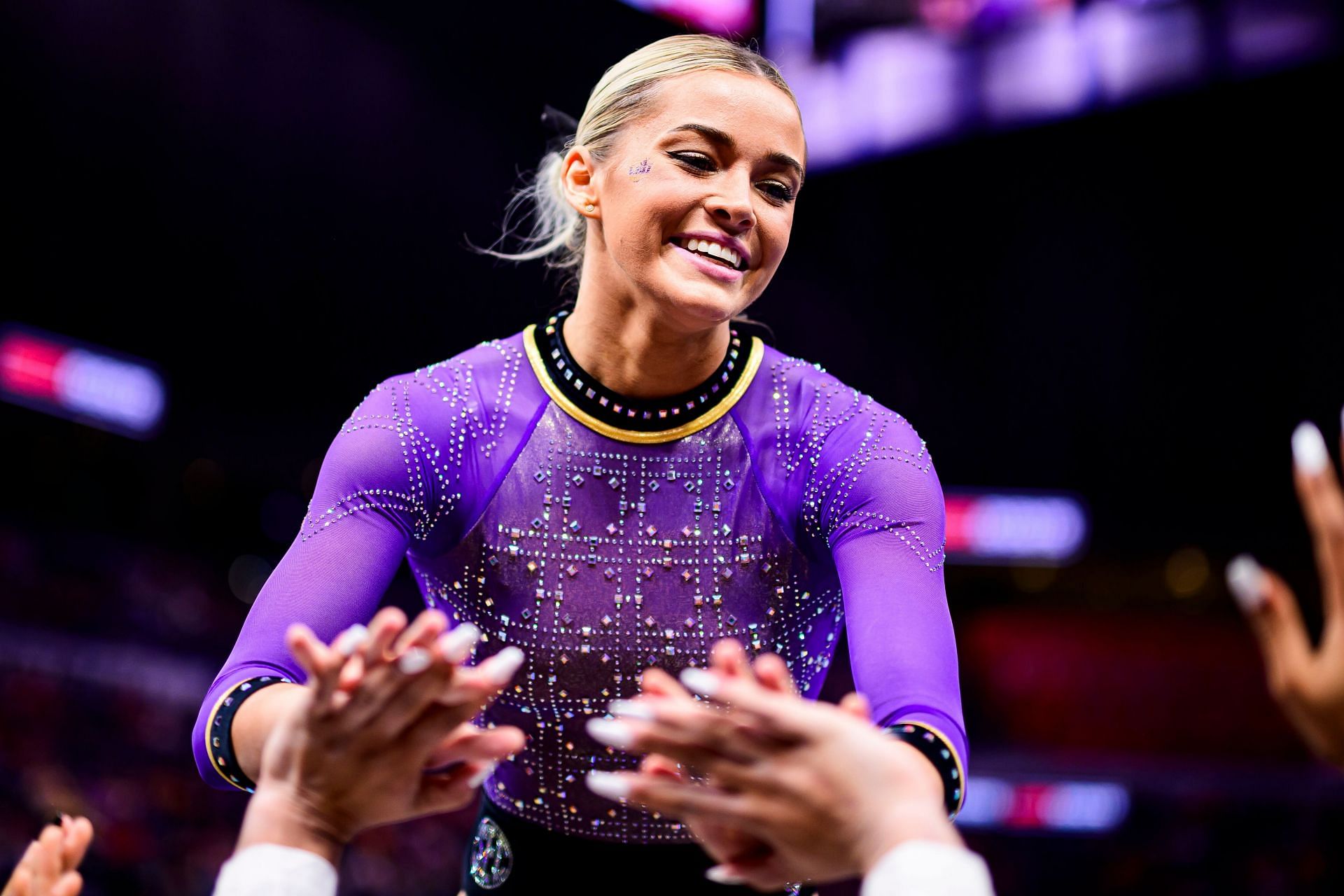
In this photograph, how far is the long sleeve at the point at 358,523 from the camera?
149 cm

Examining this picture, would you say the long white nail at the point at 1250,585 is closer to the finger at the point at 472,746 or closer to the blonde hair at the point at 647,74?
the finger at the point at 472,746

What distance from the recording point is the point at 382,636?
1034 millimetres

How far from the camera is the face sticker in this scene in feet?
5.91

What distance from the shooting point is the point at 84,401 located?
1067 centimetres

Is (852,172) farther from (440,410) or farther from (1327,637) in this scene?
(1327,637)

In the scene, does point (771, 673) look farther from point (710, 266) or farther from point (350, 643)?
point (710, 266)

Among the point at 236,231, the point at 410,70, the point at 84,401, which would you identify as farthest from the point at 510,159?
the point at 84,401

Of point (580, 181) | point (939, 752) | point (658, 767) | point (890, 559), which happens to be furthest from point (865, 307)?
point (658, 767)

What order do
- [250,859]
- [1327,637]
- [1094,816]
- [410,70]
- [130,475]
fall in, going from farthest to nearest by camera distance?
1. [130,475]
2. [1094,816]
3. [410,70]
4. [250,859]
5. [1327,637]

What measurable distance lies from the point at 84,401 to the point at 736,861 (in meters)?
11.0

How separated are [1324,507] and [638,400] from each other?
45.6 inches

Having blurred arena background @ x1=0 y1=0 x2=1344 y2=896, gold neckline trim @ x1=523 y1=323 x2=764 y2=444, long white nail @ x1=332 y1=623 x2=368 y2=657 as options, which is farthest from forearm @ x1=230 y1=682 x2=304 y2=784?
blurred arena background @ x1=0 y1=0 x2=1344 y2=896

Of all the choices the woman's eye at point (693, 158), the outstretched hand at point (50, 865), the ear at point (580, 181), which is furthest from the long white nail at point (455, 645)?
the ear at point (580, 181)

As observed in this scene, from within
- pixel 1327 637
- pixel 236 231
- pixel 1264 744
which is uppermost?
pixel 236 231
